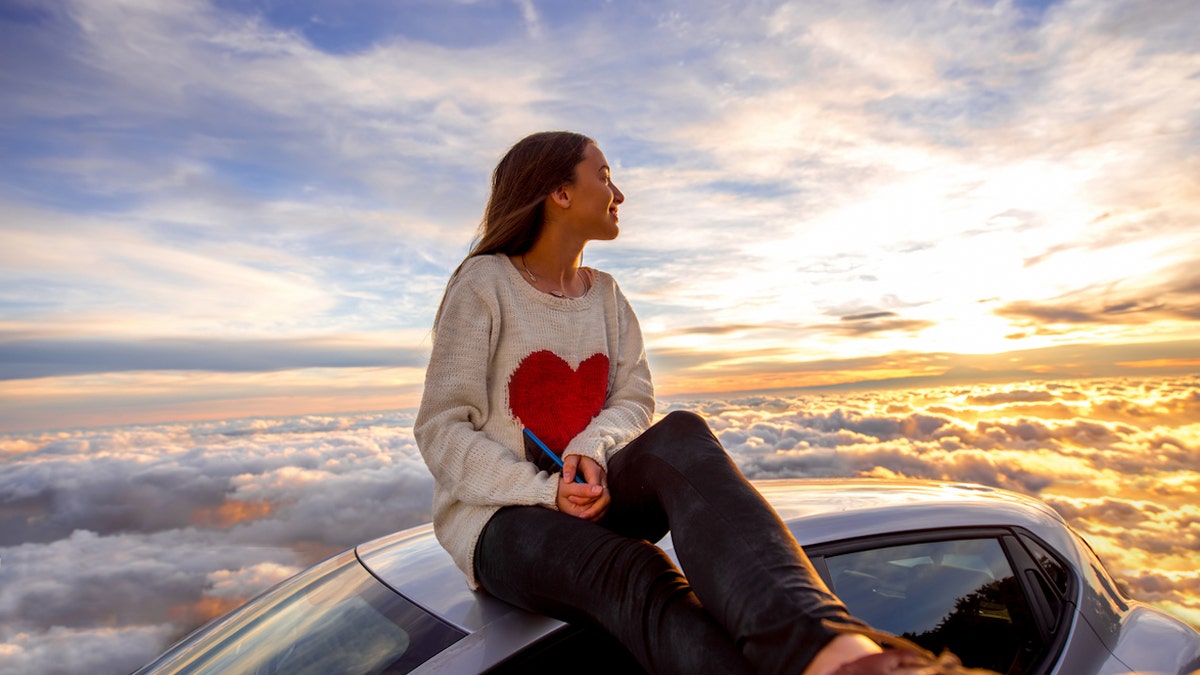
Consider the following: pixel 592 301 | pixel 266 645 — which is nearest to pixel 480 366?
pixel 592 301

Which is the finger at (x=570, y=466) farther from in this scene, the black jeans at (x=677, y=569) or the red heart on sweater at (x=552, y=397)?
the red heart on sweater at (x=552, y=397)

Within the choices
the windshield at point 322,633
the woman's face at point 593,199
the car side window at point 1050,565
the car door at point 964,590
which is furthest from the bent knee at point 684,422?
the car side window at point 1050,565

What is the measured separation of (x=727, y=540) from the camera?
135cm

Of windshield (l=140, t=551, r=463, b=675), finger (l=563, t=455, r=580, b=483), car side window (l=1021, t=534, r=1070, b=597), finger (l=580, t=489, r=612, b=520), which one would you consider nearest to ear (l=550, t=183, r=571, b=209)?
finger (l=563, t=455, r=580, b=483)

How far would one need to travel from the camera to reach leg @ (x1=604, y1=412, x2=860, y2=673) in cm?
117

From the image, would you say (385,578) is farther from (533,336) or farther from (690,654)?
(690,654)

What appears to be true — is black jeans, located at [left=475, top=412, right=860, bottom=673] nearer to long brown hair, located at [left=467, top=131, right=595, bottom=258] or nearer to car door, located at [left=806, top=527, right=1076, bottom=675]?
car door, located at [left=806, top=527, right=1076, bottom=675]

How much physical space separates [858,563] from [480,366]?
108cm

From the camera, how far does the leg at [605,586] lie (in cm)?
129

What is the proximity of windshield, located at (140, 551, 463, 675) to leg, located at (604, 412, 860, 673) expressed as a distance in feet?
1.64

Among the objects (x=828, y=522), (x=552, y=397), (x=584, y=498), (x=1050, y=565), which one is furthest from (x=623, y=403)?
(x=1050, y=565)

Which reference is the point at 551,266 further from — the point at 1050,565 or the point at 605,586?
the point at 1050,565

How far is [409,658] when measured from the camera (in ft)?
4.87

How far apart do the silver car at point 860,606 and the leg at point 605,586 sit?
80mm
